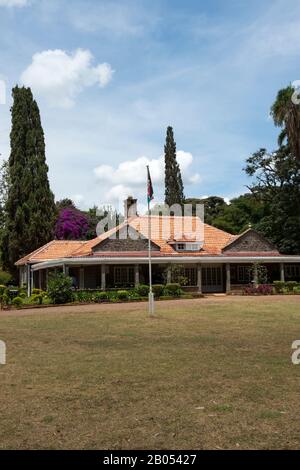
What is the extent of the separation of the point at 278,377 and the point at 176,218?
1284 inches

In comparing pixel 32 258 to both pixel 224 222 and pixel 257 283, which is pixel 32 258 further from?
pixel 224 222

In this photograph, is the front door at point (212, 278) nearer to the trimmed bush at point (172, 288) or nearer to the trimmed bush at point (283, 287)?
the trimmed bush at point (283, 287)

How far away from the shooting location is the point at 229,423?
20.0 feet

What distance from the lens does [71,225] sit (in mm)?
51938

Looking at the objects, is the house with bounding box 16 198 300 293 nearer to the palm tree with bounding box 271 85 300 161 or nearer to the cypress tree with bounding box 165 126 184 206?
the palm tree with bounding box 271 85 300 161

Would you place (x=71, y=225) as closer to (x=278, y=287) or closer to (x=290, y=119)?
(x=278, y=287)

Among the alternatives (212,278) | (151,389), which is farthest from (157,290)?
(151,389)

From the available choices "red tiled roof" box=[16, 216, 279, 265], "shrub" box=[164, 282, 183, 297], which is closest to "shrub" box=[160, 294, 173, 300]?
"shrub" box=[164, 282, 183, 297]

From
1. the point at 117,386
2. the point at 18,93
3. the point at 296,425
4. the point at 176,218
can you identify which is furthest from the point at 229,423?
the point at 18,93

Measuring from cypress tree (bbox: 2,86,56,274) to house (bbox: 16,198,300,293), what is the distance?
6.80ft

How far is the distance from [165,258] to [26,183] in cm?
1386

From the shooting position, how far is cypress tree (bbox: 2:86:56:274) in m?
41.2

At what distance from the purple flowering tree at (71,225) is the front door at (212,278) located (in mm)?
18060

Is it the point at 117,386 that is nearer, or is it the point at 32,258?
the point at 117,386
